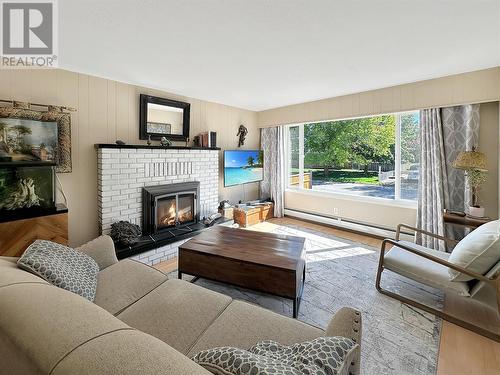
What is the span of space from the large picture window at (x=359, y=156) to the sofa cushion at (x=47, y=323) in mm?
4198

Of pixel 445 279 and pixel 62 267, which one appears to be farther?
pixel 445 279

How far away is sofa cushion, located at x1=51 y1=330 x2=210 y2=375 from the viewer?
57cm

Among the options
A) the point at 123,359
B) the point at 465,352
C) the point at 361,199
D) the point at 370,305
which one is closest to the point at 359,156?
the point at 361,199

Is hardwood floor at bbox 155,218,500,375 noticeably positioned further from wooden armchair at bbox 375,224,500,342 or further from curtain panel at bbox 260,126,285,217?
curtain panel at bbox 260,126,285,217

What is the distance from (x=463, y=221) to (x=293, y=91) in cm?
282

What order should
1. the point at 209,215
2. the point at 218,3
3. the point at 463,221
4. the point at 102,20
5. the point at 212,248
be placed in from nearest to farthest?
the point at 218,3 < the point at 102,20 < the point at 212,248 < the point at 463,221 < the point at 209,215

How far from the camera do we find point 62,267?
56.3 inches

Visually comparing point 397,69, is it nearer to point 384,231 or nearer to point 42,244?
point 384,231

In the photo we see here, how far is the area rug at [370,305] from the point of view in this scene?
1.63 metres

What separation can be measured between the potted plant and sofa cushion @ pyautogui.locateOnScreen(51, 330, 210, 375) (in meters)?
3.46

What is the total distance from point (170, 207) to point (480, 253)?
135 inches

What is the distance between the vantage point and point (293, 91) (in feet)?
12.6

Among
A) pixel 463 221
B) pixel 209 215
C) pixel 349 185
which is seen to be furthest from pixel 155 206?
pixel 463 221

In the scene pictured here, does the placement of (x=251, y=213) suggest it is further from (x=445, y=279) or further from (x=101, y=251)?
(x=445, y=279)
